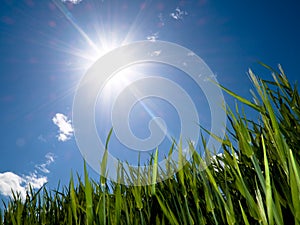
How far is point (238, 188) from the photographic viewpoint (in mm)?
606

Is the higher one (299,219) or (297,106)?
(297,106)

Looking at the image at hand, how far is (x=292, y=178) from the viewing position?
456 mm

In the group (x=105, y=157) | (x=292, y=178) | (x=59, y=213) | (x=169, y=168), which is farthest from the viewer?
(x=59, y=213)

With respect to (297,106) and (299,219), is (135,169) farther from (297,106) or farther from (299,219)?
(299,219)

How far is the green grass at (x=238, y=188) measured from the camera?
51 centimetres

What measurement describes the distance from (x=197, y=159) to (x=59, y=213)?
0.78 meters

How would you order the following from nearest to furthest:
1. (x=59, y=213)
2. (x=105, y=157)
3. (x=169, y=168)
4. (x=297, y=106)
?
(x=105, y=157) < (x=297, y=106) < (x=169, y=168) < (x=59, y=213)

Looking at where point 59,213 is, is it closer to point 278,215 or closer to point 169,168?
point 169,168

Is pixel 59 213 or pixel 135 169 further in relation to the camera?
pixel 59 213

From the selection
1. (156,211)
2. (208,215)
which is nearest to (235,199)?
(208,215)

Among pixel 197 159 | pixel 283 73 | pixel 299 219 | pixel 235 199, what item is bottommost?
pixel 299 219

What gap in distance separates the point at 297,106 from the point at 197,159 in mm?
399

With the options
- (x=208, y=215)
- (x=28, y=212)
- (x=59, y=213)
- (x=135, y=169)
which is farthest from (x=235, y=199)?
(x=28, y=212)

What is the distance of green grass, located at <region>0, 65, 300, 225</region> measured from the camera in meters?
0.51
